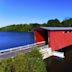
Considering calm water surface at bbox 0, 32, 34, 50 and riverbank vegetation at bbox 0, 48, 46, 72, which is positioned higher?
riverbank vegetation at bbox 0, 48, 46, 72

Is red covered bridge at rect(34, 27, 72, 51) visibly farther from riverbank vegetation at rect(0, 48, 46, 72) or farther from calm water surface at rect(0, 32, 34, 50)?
calm water surface at rect(0, 32, 34, 50)

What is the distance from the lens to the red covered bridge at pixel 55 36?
62.5 ft

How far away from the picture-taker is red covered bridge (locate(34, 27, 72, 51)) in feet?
62.5

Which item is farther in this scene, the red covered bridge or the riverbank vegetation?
the red covered bridge

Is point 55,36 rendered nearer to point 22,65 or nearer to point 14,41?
point 22,65

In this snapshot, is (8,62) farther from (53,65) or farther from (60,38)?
(60,38)

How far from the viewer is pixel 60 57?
18922 millimetres

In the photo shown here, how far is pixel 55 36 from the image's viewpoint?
1956 cm

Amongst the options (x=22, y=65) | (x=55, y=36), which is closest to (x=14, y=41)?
(x=55, y=36)

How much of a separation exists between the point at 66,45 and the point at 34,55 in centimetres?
1143

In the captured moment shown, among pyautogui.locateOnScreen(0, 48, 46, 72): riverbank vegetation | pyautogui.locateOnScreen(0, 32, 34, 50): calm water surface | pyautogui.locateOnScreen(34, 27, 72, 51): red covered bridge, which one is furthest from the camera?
pyautogui.locateOnScreen(0, 32, 34, 50): calm water surface

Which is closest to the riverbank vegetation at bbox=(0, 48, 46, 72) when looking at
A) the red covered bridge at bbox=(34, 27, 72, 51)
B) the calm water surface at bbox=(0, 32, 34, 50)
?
the red covered bridge at bbox=(34, 27, 72, 51)

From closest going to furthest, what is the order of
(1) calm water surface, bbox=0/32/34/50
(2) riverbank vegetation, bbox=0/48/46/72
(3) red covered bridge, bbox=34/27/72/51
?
(2) riverbank vegetation, bbox=0/48/46/72 → (3) red covered bridge, bbox=34/27/72/51 → (1) calm water surface, bbox=0/32/34/50

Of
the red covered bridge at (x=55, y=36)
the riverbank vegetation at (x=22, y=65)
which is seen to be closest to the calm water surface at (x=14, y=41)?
the red covered bridge at (x=55, y=36)
